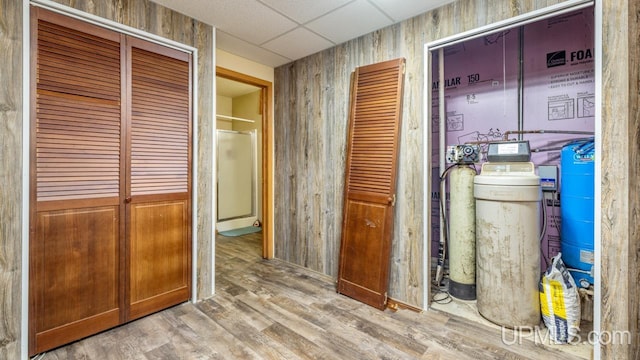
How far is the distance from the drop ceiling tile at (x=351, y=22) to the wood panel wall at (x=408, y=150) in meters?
0.12

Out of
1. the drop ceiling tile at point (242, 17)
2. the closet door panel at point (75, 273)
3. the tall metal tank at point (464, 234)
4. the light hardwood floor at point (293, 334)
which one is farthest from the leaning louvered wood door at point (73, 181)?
the tall metal tank at point (464, 234)

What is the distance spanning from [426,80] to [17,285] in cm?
310

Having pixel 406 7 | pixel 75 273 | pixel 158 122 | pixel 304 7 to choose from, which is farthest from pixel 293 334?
pixel 406 7

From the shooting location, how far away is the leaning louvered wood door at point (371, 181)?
240cm

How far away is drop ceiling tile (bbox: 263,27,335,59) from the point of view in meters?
2.68

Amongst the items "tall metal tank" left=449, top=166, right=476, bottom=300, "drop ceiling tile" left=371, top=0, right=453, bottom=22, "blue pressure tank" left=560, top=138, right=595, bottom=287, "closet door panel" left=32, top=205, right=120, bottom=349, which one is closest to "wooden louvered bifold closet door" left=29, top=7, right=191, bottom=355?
"closet door panel" left=32, top=205, right=120, bottom=349

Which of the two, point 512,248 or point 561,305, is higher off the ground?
point 512,248

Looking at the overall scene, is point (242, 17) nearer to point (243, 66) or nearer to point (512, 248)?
point (243, 66)

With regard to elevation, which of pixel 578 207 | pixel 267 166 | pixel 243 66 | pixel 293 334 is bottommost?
pixel 293 334

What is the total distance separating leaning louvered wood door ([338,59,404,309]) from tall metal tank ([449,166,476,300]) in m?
0.62

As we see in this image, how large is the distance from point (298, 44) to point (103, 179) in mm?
2124

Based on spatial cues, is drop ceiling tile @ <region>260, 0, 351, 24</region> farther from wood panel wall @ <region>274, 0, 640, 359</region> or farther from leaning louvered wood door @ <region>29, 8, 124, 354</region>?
leaning louvered wood door @ <region>29, 8, 124, 354</region>

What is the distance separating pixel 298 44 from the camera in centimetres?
288

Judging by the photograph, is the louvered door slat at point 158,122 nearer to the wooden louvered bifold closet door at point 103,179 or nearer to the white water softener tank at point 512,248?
the wooden louvered bifold closet door at point 103,179
